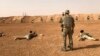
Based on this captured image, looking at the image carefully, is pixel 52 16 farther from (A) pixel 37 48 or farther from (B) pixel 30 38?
(A) pixel 37 48

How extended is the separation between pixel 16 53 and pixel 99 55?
15.3 ft

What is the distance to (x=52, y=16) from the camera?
254ft

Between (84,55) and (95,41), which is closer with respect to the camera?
(84,55)

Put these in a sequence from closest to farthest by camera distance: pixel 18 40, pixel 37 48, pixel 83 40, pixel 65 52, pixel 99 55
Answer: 1. pixel 99 55
2. pixel 65 52
3. pixel 37 48
4. pixel 83 40
5. pixel 18 40

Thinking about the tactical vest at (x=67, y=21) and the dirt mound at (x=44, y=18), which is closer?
the tactical vest at (x=67, y=21)

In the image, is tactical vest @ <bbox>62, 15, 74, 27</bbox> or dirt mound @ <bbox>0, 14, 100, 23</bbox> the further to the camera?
dirt mound @ <bbox>0, 14, 100, 23</bbox>

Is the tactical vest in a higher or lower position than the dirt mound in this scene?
higher

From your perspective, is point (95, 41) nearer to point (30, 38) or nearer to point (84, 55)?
point (84, 55)

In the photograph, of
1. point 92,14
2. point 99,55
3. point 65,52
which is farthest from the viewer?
point 92,14

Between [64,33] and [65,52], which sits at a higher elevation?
[64,33]

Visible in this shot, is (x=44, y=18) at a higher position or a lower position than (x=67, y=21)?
lower

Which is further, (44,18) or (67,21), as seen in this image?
(44,18)

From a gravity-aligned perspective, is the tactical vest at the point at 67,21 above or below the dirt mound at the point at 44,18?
above

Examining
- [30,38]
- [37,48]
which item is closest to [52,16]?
[30,38]
